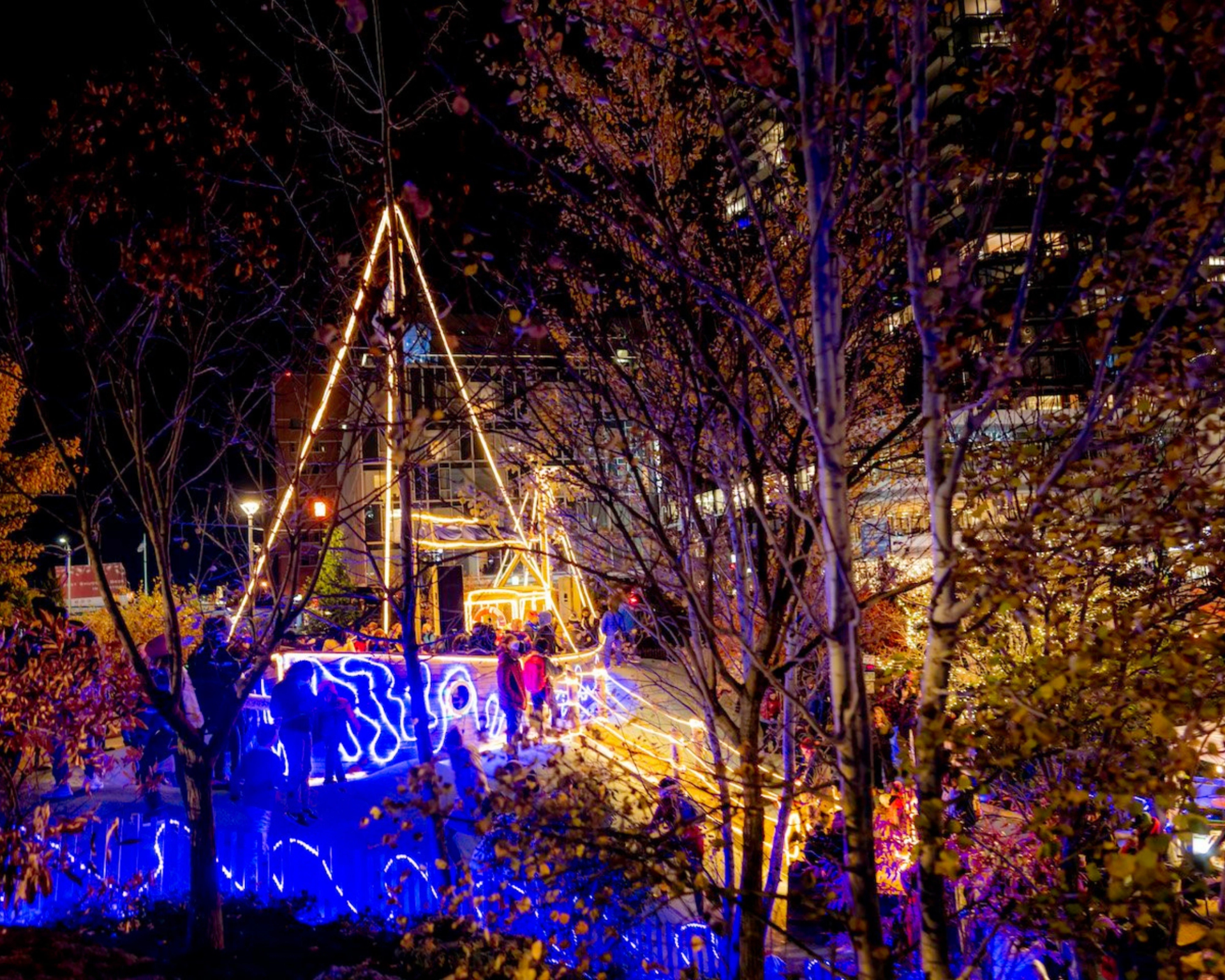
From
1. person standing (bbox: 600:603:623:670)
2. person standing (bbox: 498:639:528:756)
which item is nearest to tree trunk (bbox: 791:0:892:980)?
person standing (bbox: 600:603:623:670)

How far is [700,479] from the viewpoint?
6.05 meters

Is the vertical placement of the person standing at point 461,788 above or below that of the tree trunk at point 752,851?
below

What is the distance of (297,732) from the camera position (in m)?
11.1

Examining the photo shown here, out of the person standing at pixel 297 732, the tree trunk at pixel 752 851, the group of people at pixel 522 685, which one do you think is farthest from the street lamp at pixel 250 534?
the tree trunk at pixel 752 851

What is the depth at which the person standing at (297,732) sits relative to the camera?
1111 cm

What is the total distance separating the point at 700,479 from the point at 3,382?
22.5 meters

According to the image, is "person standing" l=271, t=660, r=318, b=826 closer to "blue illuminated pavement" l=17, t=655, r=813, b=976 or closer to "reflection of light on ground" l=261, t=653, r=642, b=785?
"blue illuminated pavement" l=17, t=655, r=813, b=976

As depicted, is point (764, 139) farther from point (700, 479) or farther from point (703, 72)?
point (703, 72)

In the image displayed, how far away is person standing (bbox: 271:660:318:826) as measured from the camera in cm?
1111

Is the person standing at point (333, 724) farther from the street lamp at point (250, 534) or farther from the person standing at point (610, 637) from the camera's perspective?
the person standing at point (610, 637)

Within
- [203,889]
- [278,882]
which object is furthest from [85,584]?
[203,889]

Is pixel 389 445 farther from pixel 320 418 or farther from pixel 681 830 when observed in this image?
pixel 681 830

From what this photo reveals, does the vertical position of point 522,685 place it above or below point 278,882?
above

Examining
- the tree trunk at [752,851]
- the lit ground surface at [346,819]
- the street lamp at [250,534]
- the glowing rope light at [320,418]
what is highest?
the glowing rope light at [320,418]
